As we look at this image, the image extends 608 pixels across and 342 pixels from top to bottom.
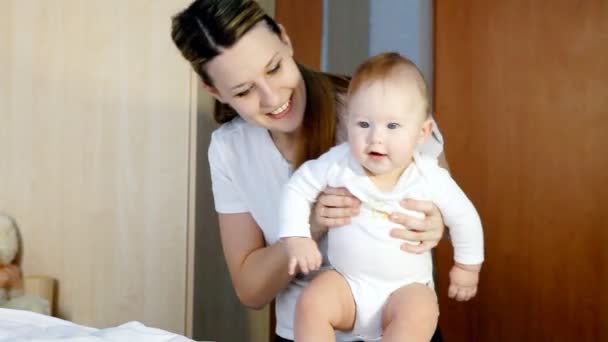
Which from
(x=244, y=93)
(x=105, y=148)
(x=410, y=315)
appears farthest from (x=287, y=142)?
(x=105, y=148)

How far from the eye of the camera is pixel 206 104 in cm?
202

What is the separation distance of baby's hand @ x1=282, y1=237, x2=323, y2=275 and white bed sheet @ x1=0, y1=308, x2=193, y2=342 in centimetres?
21

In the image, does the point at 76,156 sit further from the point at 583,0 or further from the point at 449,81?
the point at 583,0

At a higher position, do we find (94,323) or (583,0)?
(583,0)

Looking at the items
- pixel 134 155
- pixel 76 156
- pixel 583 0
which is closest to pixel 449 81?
pixel 583 0

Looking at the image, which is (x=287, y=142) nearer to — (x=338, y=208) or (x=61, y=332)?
(x=338, y=208)

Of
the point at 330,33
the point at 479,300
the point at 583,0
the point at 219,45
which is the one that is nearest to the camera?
the point at 219,45

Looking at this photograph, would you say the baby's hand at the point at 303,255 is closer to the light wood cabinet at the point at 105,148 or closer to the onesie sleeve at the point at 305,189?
the onesie sleeve at the point at 305,189

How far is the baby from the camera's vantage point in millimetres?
1065

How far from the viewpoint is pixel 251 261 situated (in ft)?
4.49

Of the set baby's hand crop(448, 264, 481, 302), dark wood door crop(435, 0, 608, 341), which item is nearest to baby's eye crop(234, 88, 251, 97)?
baby's hand crop(448, 264, 481, 302)

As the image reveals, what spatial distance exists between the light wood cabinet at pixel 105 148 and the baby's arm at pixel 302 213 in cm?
84

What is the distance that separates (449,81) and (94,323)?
1401mm

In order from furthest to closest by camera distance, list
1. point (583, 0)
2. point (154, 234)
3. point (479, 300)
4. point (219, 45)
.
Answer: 1. point (479, 300)
2. point (583, 0)
3. point (154, 234)
4. point (219, 45)
